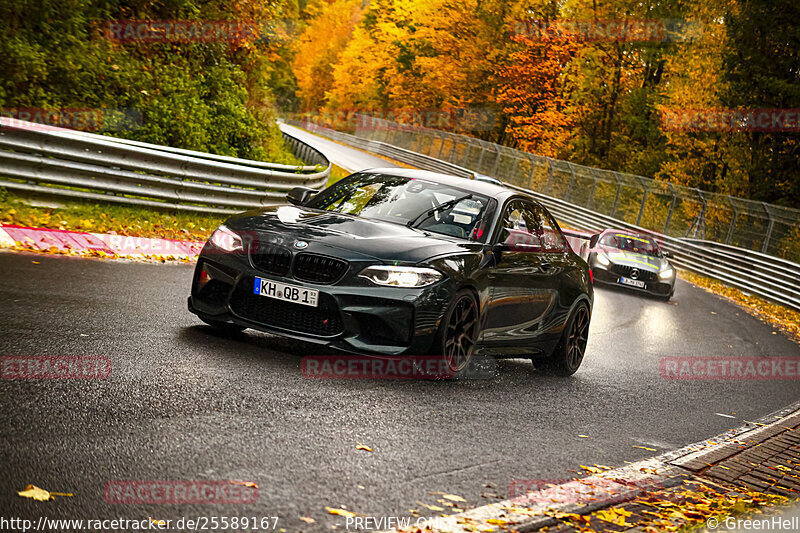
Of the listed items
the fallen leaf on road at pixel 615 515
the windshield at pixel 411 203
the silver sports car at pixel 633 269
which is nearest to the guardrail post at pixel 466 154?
the silver sports car at pixel 633 269

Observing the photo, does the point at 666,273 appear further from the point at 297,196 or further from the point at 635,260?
the point at 297,196

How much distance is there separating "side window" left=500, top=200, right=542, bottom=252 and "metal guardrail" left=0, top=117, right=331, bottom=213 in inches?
267

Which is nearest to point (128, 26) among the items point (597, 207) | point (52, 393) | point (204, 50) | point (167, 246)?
point (204, 50)

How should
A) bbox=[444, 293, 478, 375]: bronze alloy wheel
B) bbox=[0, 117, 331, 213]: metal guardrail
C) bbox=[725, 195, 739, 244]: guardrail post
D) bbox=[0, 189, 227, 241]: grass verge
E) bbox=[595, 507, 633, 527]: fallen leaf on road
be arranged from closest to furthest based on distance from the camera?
bbox=[595, 507, 633, 527]: fallen leaf on road
bbox=[444, 293, 478, 375]: bronze alloy wheel
bbox=[0, 189, 227, 241]: grass verge
bbox=[0, 117, 331, 213]: metal guardrail
bbox=[725, 195, 739, 244]: guardrail post

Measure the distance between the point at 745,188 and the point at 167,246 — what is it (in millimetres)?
27107

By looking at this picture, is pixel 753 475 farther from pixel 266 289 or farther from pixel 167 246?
pixel 167 246

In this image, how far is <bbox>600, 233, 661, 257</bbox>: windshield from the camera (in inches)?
821

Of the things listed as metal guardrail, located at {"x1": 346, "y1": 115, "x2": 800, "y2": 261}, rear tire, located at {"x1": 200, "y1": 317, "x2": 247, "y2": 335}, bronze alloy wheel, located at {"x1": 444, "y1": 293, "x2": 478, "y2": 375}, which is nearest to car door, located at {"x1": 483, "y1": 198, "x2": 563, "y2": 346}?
bronze alloy wheel, located at {"x1": 444, "y1": 293, "x2": 478, "y2": 375}

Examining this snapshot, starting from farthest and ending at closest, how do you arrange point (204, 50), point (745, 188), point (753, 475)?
point (745, 188) → point (204, 50) → point (753, 475)

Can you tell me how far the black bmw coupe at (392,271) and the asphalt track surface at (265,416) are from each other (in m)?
0.37

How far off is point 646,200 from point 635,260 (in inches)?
628

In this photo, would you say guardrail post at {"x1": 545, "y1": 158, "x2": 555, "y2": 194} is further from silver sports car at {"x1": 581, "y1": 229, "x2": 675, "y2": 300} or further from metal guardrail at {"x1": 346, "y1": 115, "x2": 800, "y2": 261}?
silver sports car at {"x1": 581, "y1": 229, "x2": 675, "y2": 300}

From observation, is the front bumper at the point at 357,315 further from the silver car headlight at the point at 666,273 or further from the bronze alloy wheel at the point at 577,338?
the silver car headlight at the point at 666,273

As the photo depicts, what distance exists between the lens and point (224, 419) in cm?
523
